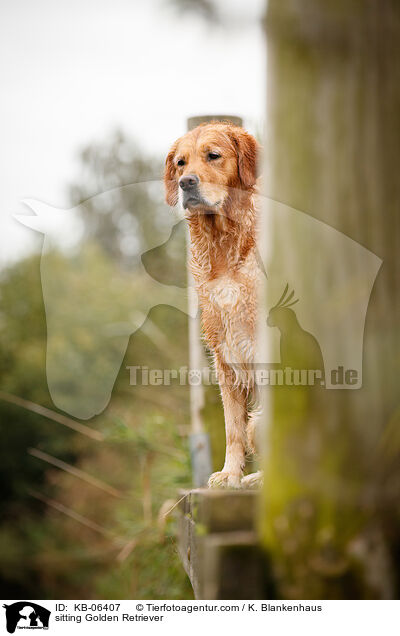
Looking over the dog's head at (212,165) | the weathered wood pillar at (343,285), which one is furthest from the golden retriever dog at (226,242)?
the weathered wood pillar at (343,285)

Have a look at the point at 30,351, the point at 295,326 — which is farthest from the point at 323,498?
the point at 30,351

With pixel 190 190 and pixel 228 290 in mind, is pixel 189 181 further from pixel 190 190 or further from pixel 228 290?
pixel 228 290

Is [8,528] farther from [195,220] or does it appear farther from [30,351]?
[195,220]

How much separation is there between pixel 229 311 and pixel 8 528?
12.5m

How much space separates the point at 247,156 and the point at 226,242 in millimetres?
273

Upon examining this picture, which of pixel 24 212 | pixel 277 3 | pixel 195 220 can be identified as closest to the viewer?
pixel 277 3

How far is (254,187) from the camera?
7.24ft

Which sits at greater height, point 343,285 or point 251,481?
point 343,285

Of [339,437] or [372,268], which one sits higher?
[372,268]

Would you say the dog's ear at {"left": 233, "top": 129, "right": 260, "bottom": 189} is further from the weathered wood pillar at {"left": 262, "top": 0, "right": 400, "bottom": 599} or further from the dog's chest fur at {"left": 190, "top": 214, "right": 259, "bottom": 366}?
the weathered wood pillar at {"left": 262, "top": 0, "right": 400, "bottom": 599}

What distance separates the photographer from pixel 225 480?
2209 mm

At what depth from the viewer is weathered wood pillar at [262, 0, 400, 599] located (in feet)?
4.53

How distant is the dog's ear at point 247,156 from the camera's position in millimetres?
2182
